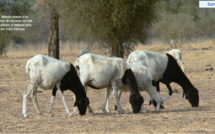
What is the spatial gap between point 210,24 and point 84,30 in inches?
1663

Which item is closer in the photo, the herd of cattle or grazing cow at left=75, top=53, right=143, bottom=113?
the herd of cattle

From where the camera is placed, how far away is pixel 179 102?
10672mm

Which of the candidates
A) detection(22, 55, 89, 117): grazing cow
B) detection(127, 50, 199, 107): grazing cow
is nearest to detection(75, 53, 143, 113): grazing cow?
detection(22, 55, 89, 117): grazing cow


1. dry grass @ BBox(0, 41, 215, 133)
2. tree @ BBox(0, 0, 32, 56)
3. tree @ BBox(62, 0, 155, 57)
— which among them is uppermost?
tree @ BBox(0, 0, 32, 56)

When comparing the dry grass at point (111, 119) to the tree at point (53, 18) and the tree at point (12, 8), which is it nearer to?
the tree at point (53, 18)

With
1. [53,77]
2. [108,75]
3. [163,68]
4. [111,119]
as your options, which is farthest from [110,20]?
[111,119]

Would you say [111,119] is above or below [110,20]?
below

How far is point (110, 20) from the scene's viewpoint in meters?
15.9

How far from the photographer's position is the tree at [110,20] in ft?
51.3

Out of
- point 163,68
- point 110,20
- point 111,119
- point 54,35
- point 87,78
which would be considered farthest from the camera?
point 54,35

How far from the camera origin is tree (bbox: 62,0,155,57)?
15.6m

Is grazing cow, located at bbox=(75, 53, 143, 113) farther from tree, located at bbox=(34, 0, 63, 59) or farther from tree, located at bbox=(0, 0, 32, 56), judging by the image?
tree, located at bbox=(0, 0, 32, 56)

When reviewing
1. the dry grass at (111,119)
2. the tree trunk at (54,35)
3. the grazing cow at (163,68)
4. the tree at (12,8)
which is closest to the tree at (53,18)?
the tree trunk at (54,35)

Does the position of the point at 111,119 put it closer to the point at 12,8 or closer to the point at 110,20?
the point at 110,20
